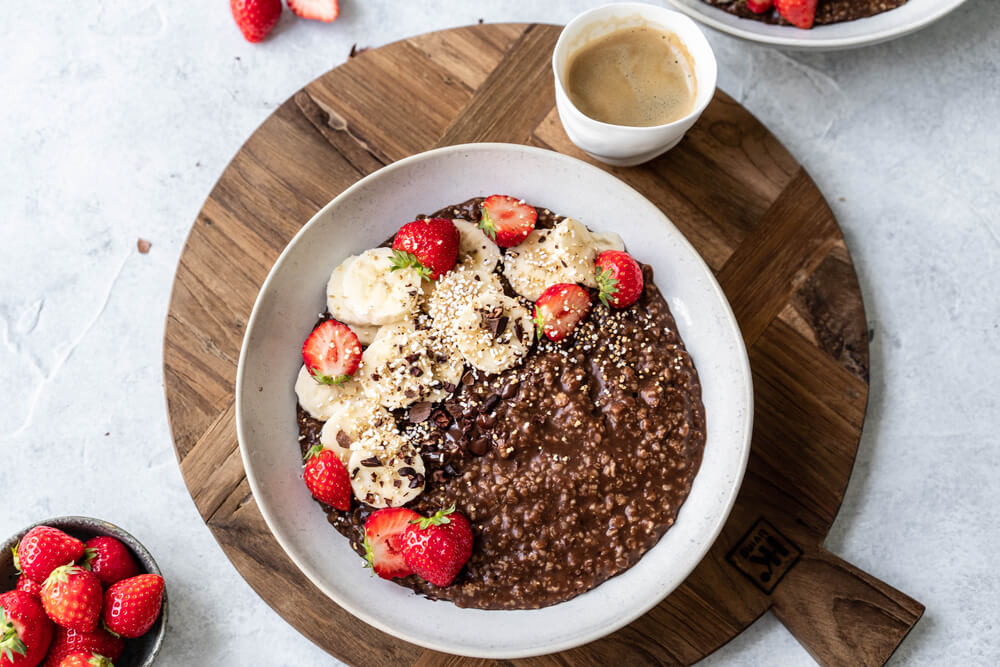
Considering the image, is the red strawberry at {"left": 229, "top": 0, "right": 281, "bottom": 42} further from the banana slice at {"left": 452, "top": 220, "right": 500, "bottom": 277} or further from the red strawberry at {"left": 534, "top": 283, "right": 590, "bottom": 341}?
the red strawberry at {"left": 534, "top": 283, "right": 590, "bottom": 341}

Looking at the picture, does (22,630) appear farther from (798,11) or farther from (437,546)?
(798,11)

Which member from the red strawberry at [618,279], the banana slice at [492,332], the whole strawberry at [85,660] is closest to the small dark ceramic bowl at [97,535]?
the whole strawberry at [85,660]

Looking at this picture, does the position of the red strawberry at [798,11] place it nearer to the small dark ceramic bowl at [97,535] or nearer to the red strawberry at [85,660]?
the small dark ceramic bowl at [97,535]

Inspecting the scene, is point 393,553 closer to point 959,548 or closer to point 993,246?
point 959,548

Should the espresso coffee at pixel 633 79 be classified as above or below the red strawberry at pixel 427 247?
above

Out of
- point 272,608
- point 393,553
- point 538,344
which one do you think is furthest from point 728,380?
point 272,608

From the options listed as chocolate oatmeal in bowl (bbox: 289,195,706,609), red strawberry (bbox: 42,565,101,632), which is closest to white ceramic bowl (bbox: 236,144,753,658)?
chocolate oatmeal in bowl (bbox: 289,195,706,609)

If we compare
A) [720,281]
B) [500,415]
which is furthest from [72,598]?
[720,281]
